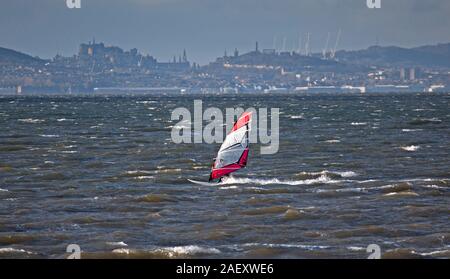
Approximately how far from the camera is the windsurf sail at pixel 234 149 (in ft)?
112

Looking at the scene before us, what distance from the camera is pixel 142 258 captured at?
912 inches

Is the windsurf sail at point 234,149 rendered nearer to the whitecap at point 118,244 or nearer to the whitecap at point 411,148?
the whitecap at point 118,244

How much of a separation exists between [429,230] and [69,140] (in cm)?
4446

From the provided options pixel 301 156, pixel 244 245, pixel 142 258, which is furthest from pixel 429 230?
pixel 301 156

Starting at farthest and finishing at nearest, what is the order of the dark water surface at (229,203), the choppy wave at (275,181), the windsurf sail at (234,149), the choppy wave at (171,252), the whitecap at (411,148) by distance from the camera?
the whitecap at (411,148)
the choppy wave at (275,181)
the windsurf sail at (234,149)
the dark water surface at (229,203)
the choppy wave at (171,252)

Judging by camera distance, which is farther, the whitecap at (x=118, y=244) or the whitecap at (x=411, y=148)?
the whitecap at (x=411, y=148)

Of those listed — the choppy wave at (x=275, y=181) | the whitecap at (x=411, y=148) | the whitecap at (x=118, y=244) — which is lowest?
the whitecap at (x=411, y=148)

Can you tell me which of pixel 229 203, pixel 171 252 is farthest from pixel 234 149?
pixel 171 252

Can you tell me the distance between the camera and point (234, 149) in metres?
34.6

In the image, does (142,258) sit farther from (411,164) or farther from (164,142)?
(164,142)

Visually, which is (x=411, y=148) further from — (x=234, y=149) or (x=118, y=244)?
(x=118, y=244)

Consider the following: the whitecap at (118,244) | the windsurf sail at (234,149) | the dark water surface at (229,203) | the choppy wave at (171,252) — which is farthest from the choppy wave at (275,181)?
the choppy wave at (171,252)

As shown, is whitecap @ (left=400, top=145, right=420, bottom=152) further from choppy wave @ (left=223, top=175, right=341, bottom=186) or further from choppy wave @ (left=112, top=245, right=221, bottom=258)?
choppy wave @ (left=112, top=245, right=221, bottom=258)

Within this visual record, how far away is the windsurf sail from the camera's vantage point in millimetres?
34031
